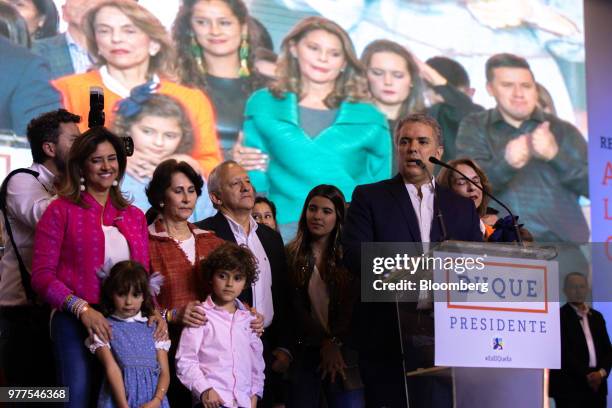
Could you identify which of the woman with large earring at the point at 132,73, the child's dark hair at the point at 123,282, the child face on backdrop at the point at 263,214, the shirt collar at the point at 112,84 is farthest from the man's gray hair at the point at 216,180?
the shirt collar at the point at 112,84

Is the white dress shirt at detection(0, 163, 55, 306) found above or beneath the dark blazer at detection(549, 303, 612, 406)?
above

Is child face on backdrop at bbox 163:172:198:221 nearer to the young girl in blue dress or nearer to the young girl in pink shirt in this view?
the young girl in pink shirt

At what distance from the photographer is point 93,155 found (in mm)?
3537

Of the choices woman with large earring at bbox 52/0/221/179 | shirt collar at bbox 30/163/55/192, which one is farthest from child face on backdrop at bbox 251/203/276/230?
shirt collar at bbox 30/163/55/192

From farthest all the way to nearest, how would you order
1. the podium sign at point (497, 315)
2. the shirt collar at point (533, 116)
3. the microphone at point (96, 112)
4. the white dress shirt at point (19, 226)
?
the shirt collar at point (533, 116), the microphone at point (96, 112), the white dress shirt at point (19, 226), the podium sign at point (497, 315)

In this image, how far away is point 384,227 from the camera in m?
3.59

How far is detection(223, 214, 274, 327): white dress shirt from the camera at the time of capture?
415cm

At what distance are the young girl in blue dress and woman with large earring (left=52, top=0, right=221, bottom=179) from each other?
268 centimetres

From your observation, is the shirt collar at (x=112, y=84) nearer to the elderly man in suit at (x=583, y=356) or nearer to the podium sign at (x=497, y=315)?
the elderly man in suit at (x=583, y=356)

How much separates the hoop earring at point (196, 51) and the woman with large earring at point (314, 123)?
0.43 m

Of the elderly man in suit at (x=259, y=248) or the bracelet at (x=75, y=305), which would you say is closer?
the bracelet at (x=75, y=305)

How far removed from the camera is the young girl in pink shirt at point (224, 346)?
3.61 m

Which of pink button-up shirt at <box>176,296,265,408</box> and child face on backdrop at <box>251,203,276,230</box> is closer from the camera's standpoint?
pink button-up shirt at <box>176,296,265,408</box>

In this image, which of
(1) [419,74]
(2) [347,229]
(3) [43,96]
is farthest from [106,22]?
(2) [347,229]
